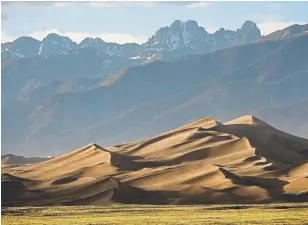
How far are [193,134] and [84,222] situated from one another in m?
116

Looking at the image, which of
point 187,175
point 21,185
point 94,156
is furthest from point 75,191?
point 94,156

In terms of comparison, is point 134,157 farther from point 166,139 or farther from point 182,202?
point 182,202

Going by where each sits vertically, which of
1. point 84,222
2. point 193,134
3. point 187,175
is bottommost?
point 84,222

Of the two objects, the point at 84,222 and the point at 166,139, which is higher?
the point at 166,139

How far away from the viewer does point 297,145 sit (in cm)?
17862

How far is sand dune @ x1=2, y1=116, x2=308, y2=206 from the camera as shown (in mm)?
122188

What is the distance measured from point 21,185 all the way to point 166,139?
197ft

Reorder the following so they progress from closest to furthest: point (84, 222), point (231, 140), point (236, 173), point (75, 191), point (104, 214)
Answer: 1. point (84, 222)
2. point (104, 214)
3. point (75, 191)
4. point (236, 173)
5. point (231, 140)

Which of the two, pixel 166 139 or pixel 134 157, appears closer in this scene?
pixel 134 157

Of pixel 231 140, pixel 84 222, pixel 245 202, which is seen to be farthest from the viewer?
pixel 231 140

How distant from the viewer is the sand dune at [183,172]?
4811 inches

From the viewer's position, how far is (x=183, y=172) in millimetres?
145875

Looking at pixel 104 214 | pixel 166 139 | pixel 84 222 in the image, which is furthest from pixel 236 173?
pixel 84 222

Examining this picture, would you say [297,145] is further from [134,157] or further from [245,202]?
[245,202]
